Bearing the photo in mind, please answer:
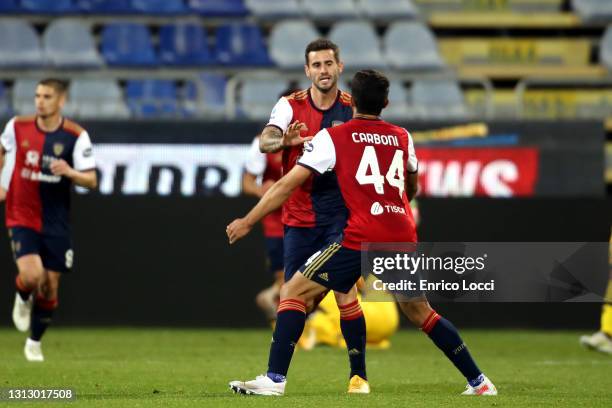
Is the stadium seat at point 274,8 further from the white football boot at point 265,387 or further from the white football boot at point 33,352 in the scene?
the white football boot at point 265,387

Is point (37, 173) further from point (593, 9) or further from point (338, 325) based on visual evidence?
point (593, 9)

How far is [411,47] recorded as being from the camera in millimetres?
22031

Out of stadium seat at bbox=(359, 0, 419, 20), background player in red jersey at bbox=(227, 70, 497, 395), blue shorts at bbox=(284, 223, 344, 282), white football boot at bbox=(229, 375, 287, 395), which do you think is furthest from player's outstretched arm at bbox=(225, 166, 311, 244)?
stadium seat at bbox=(359, 0, 419, 20)

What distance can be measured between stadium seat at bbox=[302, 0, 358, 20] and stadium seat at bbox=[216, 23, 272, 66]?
1.38 meters

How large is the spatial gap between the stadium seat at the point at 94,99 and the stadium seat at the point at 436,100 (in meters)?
4.34

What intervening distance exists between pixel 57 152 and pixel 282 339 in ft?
14.0

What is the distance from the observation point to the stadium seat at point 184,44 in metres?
20.6

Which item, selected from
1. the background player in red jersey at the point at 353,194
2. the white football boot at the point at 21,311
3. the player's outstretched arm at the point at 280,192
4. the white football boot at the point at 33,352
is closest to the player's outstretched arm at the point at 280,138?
the background player in red jersey at the point at 353,194

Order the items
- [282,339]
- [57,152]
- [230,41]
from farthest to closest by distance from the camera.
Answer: [230,41] < [57,152] < [282,339]

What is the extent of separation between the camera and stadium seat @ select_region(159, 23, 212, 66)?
2056 cm

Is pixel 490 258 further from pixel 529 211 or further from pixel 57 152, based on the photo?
pixel 529 211

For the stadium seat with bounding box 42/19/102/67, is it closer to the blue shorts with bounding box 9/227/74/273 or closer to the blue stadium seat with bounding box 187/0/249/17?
the blue stadium seat with bounding box 187/0/249/17

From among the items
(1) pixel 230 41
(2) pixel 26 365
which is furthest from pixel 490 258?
(1) pixel 230 41

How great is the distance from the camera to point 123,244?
15.8 meters
